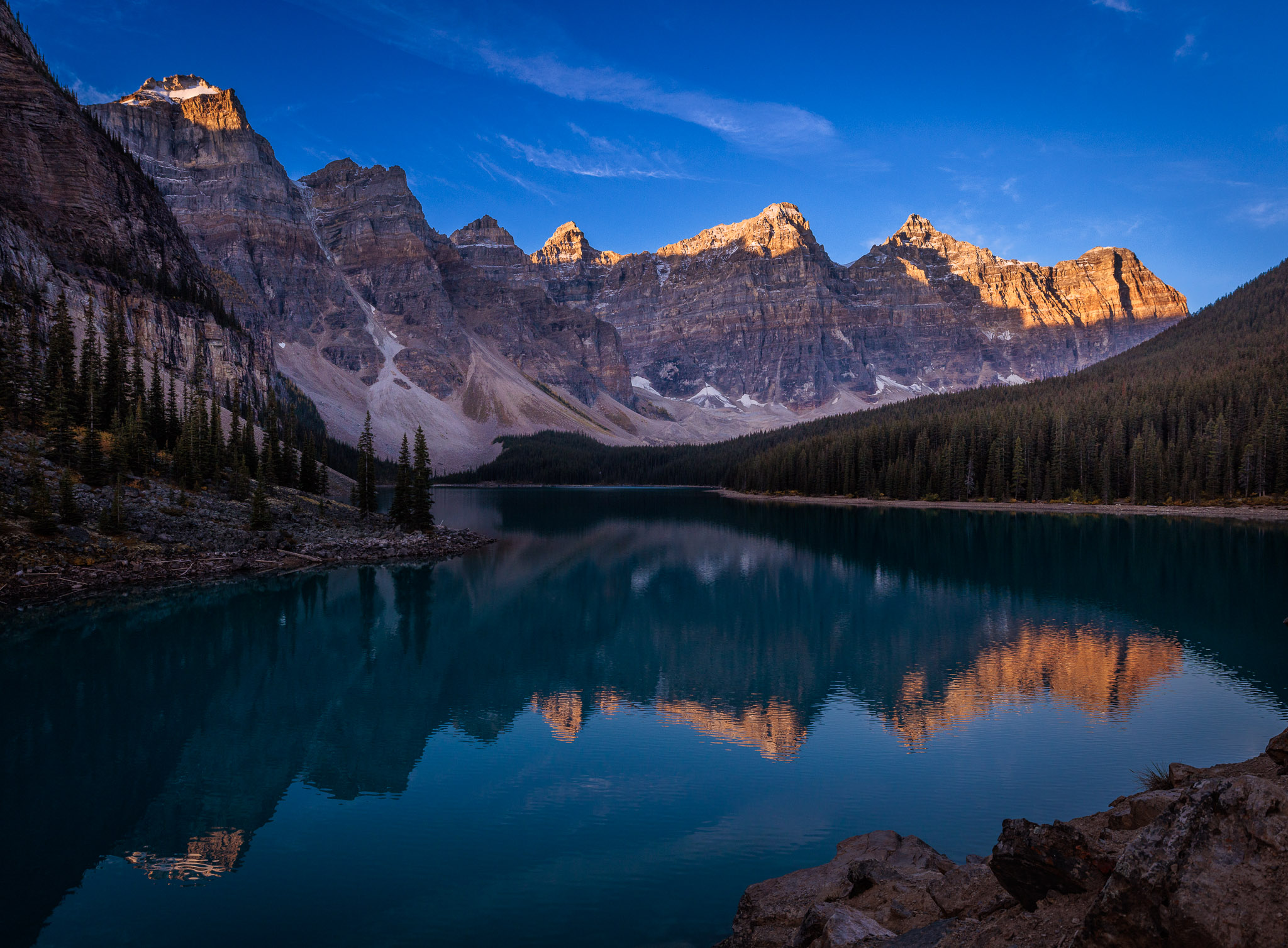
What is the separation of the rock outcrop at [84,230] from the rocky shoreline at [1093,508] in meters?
87.0

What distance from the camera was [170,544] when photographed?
136 ft

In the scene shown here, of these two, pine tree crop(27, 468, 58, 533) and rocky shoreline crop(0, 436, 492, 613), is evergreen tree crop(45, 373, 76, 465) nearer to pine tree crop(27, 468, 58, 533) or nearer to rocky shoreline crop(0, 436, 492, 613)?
rocky shoreline crop(0, 436, 492, 613)

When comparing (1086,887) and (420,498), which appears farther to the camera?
(420,498)

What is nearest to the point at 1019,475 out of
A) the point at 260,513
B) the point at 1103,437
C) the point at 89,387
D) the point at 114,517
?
the point at 1103,437

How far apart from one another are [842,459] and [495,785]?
10443cm

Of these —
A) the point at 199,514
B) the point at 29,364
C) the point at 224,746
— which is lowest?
the point at 224,746

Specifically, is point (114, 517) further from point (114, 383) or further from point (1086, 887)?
point (1086, 887)

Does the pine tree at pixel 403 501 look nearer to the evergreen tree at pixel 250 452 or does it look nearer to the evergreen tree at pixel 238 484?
the evergreen tree at pixel 250 452

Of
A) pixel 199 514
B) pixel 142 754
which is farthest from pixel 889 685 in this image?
pixel 199 514

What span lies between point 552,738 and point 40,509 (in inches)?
1238

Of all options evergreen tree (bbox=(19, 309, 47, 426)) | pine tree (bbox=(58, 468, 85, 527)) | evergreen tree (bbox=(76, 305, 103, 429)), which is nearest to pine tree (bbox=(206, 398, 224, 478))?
evergreen tree (bbox=(76, 305, 103, 429))

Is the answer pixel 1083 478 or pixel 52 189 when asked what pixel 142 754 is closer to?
pixel 52 189

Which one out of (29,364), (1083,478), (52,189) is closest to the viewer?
(29,364)

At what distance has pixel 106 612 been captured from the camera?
32125 mm
